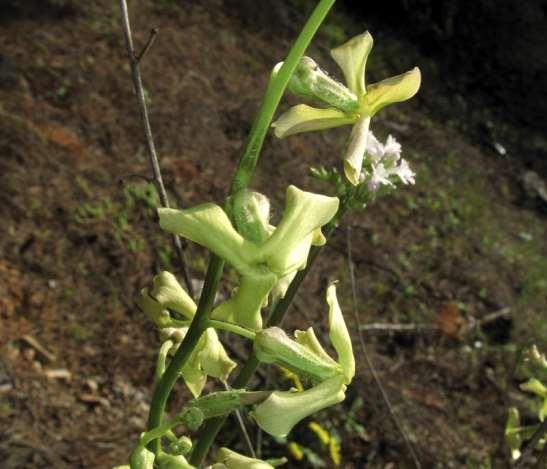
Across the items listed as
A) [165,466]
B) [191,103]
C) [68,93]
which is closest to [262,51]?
[191,103]

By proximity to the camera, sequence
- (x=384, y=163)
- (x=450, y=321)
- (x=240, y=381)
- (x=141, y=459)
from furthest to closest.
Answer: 1. (x=450, y=321)
2. (x=384, y=163)
3. (x=240, y=381)
4. (x=141, y=459)

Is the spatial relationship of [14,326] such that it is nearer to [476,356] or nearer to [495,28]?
[476,356]

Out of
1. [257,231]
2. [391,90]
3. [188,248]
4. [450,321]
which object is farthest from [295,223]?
Answer: [450,321]

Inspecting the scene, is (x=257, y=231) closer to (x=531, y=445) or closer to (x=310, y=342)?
(x=310, y=342)

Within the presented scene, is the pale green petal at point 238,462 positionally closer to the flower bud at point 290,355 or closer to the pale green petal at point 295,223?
the flower bud at point 290,355

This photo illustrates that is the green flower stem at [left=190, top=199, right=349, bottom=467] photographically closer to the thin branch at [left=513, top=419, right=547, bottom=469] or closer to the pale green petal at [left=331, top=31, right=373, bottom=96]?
the pale green petal at [left=331, top=31, right=373, bottom=96]

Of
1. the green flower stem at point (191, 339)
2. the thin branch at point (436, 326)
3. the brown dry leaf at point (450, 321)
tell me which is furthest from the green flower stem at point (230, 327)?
the brown dry leaf at point (450, 321)
